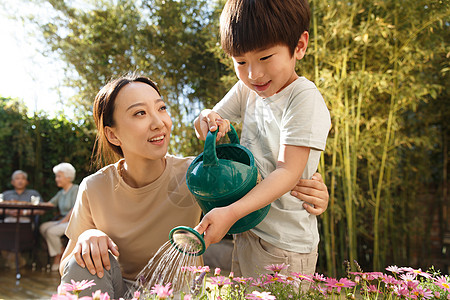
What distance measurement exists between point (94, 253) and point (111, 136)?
51 cm

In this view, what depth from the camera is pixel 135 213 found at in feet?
5.23

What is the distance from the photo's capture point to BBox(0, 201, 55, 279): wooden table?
17.5 feet

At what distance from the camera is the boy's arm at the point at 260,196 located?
96cm

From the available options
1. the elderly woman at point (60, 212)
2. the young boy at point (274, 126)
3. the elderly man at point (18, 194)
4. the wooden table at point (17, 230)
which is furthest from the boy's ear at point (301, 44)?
the elderly man at point (18, 194)

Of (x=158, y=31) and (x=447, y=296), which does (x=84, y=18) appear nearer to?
(x=158, y=31)

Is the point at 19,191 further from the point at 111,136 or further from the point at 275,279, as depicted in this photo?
the point at 275,279

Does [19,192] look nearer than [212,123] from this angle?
No

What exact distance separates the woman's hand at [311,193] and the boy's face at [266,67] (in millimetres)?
324

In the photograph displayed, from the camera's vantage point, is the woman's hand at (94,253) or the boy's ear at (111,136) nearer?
the woman's hand at (94,253)

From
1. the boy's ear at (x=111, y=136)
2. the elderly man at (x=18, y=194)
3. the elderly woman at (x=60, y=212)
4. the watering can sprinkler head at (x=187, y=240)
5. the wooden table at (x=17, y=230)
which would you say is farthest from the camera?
the elderly man at (x=18, y=194)

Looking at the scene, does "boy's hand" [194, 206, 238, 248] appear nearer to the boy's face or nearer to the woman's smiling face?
the boy's face

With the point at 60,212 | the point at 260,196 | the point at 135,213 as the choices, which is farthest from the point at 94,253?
the point at 60,212

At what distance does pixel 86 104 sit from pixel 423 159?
14.6 feet

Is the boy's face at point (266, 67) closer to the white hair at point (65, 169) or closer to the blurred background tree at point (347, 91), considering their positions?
the blurred background tree at point (347, 91)
